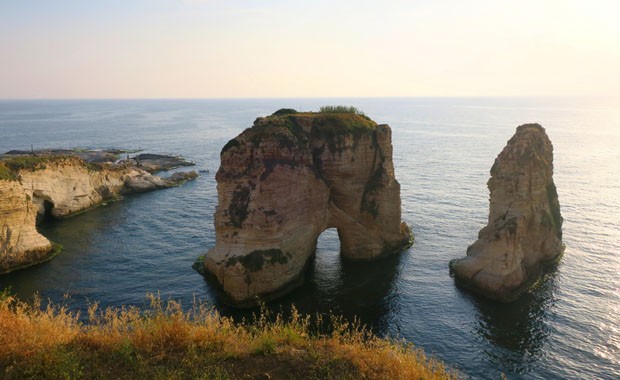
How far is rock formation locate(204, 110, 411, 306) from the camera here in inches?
1387

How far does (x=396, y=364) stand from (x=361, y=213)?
30.9m

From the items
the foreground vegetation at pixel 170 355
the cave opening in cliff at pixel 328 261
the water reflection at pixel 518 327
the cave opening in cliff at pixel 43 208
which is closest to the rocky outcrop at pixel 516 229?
the water reflection at pixel 518 327

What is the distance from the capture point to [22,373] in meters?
11.5

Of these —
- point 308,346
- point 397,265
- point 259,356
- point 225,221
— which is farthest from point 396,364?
point 397,265

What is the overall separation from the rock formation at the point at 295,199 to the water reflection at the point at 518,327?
13.8 meters

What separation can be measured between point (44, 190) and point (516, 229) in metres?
56.6

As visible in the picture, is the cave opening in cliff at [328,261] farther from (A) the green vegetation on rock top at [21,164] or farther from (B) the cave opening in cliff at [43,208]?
(B) the cave opening in cliff at [43,208]

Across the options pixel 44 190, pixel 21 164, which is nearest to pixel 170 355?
pixel 21 164

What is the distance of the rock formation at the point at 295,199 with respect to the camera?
35219 mm

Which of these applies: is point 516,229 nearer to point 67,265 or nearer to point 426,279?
point 426,279

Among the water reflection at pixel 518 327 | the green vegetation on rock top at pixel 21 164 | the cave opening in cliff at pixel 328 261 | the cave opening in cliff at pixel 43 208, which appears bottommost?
the water reflection at pixel 518 327

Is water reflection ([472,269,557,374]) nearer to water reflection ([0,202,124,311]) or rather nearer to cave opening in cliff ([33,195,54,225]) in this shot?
water reflection ([0,202,124,311])

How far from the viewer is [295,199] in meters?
37.8

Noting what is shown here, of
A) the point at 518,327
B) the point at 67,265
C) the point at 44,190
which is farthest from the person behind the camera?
the point at 44,190
